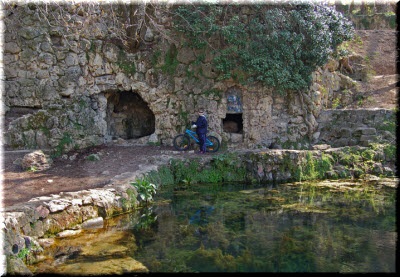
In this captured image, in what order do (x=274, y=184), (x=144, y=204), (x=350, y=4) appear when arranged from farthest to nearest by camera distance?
(x=350, y=4) < (x=274, y=184) < (x=144, y=204)

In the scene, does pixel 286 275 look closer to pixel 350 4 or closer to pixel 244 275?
pixel 244 275

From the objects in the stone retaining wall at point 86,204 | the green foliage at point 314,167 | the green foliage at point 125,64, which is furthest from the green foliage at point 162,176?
the green foliage at point 125,64

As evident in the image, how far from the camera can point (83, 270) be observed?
4.78 m

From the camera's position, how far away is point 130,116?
1408 cm

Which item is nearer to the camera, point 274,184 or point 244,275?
point 244,275

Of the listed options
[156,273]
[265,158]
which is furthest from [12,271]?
[265,158]

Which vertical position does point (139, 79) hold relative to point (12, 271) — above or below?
above

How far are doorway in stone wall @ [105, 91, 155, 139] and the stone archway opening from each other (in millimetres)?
2863

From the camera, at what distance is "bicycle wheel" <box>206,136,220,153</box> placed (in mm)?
11945

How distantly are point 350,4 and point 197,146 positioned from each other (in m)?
13.9

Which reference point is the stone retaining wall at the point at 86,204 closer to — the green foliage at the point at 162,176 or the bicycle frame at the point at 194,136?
the green foliage at the point at 162,176

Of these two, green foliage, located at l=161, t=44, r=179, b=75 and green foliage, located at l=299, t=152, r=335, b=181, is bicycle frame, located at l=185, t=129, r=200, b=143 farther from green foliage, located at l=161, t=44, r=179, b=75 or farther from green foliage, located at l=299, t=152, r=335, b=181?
green foliage, located at l=299, t=152, r=335, b=181

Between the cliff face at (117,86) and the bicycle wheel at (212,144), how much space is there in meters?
0.34

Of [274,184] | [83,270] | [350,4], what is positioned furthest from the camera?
[350,4]
